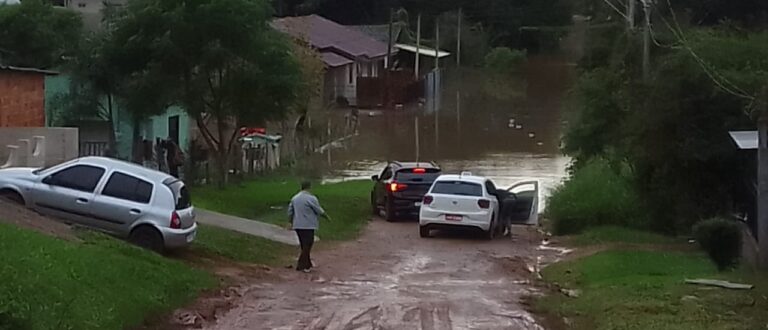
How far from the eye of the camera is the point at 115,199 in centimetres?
2028

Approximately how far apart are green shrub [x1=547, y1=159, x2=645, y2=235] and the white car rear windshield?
309 cm

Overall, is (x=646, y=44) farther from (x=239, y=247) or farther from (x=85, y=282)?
(x=85, y=282)


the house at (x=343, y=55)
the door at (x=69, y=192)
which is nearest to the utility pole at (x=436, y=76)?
the house at (x=343, y=55)

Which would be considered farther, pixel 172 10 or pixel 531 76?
pixel 531 76

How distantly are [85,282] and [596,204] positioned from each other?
1857cm

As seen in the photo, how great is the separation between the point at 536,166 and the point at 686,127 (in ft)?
71.1

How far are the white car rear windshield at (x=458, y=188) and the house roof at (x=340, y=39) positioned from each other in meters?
43.2

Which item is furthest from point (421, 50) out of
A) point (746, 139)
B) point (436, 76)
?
point (746, 139)

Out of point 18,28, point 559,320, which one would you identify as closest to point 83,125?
point 18,28

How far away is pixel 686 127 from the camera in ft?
86.4

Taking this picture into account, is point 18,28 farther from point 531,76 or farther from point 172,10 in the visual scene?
point 531,76

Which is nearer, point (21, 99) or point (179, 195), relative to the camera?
point (179, 195)

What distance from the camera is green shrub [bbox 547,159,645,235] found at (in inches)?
1191

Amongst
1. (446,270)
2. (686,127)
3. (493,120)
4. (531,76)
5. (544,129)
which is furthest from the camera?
(531,76)
